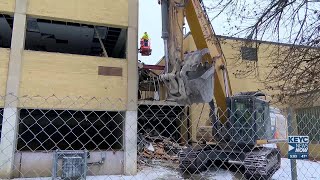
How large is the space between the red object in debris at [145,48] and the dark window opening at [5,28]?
308 inches

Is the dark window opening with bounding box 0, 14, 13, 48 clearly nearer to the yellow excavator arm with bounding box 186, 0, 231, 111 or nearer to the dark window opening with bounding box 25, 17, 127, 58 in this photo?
the dark window opening with bounding box 25, 17, 127, 58

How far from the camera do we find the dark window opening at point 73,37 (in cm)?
1491

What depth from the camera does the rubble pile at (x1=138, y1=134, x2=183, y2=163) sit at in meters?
15.9

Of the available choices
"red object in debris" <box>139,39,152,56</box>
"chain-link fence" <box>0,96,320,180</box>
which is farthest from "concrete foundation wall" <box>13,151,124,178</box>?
"red object in debris" <box>139,39,152,56</box>

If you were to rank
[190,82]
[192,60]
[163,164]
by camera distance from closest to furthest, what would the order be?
[190,82] → [192,60] → [163,164]

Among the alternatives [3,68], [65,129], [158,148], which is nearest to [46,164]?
[3,68]

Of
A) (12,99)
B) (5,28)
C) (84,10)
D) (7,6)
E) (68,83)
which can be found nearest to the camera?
(12,99)

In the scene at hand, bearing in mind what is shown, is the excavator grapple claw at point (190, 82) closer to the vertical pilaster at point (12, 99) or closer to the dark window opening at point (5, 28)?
the vertical pilaster at point (12, 99)

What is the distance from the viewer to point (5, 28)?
15461 millimetres

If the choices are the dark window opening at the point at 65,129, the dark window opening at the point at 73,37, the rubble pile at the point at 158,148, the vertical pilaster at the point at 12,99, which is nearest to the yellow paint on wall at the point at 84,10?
the vertical pilaster at the point at 12,99

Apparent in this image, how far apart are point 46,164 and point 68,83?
313 centimetres

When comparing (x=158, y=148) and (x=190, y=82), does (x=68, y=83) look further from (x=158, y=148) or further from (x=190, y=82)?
(x=158, y=148)

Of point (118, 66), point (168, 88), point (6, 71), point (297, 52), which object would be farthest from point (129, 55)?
point (297, 52)

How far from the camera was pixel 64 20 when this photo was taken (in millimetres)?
13320
